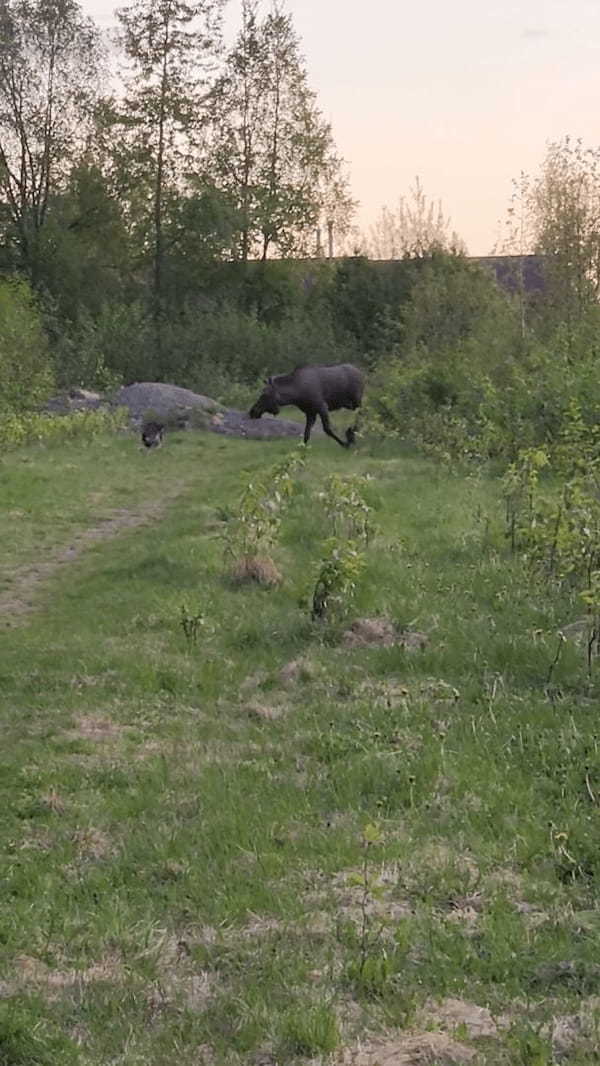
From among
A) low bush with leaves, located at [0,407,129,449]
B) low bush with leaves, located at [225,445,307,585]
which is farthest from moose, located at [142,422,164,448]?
low bush with leaves, located at [225,445,307,585]

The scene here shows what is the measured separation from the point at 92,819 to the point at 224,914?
114 cm

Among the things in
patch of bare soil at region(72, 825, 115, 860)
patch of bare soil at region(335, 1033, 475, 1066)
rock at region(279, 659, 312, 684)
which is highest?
rock at region(279, 659, 312, 684)

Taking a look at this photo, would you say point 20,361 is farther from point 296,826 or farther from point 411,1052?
point 411,1052

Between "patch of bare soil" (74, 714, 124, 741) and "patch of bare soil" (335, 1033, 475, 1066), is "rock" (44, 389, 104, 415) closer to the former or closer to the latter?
"patch of bare soil" (74, 714, 124, 741)

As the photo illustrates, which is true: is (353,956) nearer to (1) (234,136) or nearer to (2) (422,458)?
(2) (422,458)

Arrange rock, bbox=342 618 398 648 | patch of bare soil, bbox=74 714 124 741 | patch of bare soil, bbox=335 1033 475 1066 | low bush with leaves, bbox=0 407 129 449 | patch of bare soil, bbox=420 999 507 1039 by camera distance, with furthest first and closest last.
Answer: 1. low bush with leaves, bbox=0 407 129 449
2. rock, bbox=342 618 398 648
3. patch of bare soil, bbox=74 714 124 741
4. patch of bare soil, bbox=420 999 507 1039
5. patch of bare soil, bbox=335 1033 475 1066

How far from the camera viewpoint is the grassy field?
3.48 metres

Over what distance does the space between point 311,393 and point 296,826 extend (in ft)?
48.0

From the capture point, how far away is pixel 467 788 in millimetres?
5176

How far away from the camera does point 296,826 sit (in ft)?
16.1

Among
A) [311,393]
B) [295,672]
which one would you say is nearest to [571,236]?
[311,393]

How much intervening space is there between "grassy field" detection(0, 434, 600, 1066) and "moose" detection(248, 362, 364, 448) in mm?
9599

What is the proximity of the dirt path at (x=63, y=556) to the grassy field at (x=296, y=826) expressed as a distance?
0.07m

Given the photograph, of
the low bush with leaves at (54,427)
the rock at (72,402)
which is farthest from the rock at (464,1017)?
the rock at (72,402)
